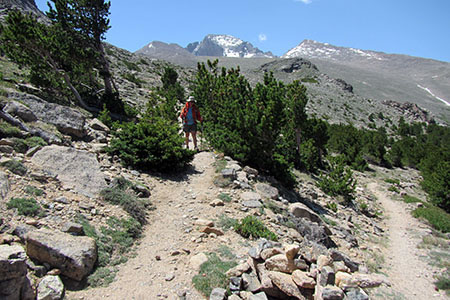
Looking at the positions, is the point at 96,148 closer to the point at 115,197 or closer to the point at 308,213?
the point at 115,197

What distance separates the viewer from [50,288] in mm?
3180

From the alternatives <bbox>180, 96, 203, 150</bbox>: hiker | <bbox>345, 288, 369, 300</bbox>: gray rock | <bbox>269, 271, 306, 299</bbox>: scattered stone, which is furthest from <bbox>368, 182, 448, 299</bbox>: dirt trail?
<bbox>180, 96, 203, 150</bbox>: hiker

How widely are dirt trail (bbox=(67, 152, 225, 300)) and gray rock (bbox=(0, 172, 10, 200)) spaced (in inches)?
85.7

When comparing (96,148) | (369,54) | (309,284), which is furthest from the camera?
(369,54)

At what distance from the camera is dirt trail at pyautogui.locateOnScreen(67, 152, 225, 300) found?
371cm

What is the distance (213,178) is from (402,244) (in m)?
8.13

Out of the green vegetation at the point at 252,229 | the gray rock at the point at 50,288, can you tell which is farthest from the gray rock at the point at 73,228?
the green vegetation at the point at 252,229

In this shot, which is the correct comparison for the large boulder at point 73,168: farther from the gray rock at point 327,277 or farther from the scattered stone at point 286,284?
the gray rock at point 327,277

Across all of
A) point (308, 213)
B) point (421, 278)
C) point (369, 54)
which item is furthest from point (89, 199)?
point (369, 54)

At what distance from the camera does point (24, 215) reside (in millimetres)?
4043

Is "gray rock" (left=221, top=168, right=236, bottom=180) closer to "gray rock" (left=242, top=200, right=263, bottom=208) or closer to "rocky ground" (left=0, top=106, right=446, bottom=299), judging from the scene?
"rocky ground" (left=0, top=106, right=446, bottom=299)

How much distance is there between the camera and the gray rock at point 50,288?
10.1ft

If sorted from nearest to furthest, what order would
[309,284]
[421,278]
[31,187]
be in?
[309,284] → [31,187] → [421,278]

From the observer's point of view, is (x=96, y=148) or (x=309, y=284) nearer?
(x=309, y=284)
